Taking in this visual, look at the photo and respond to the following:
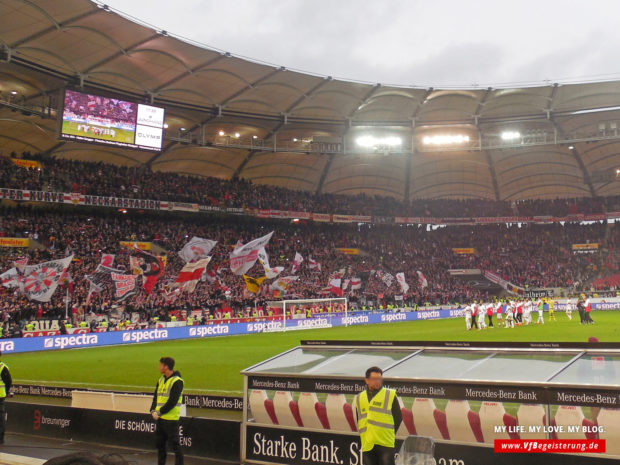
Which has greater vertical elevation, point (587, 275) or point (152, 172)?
point (152, 172)

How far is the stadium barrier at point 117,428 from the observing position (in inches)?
376

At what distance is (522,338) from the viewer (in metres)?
25.2

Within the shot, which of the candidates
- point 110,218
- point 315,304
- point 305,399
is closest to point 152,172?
point 110,218

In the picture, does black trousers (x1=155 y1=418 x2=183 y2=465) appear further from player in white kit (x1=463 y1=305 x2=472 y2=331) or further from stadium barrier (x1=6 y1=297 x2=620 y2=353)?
player in white kit (x1=463 y1=305 x2=472 y2=331)

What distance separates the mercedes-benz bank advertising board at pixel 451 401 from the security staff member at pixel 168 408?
1338 mm

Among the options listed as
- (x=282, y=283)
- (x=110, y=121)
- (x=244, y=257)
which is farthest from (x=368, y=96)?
(x=110, y=121)

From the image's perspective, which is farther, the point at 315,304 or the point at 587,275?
the point at 587,275

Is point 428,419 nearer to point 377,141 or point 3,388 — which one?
point 3,388

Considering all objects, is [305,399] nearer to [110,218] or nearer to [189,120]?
[189,120]

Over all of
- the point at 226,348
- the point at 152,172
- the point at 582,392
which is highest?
the point at 152,172

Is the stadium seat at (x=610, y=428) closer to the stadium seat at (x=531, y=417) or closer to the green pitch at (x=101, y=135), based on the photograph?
the stadium seat at (x=531, y=417)

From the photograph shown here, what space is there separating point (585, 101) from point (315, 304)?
87.9ft

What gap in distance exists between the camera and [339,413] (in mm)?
8539

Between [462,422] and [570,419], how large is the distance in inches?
54.0
